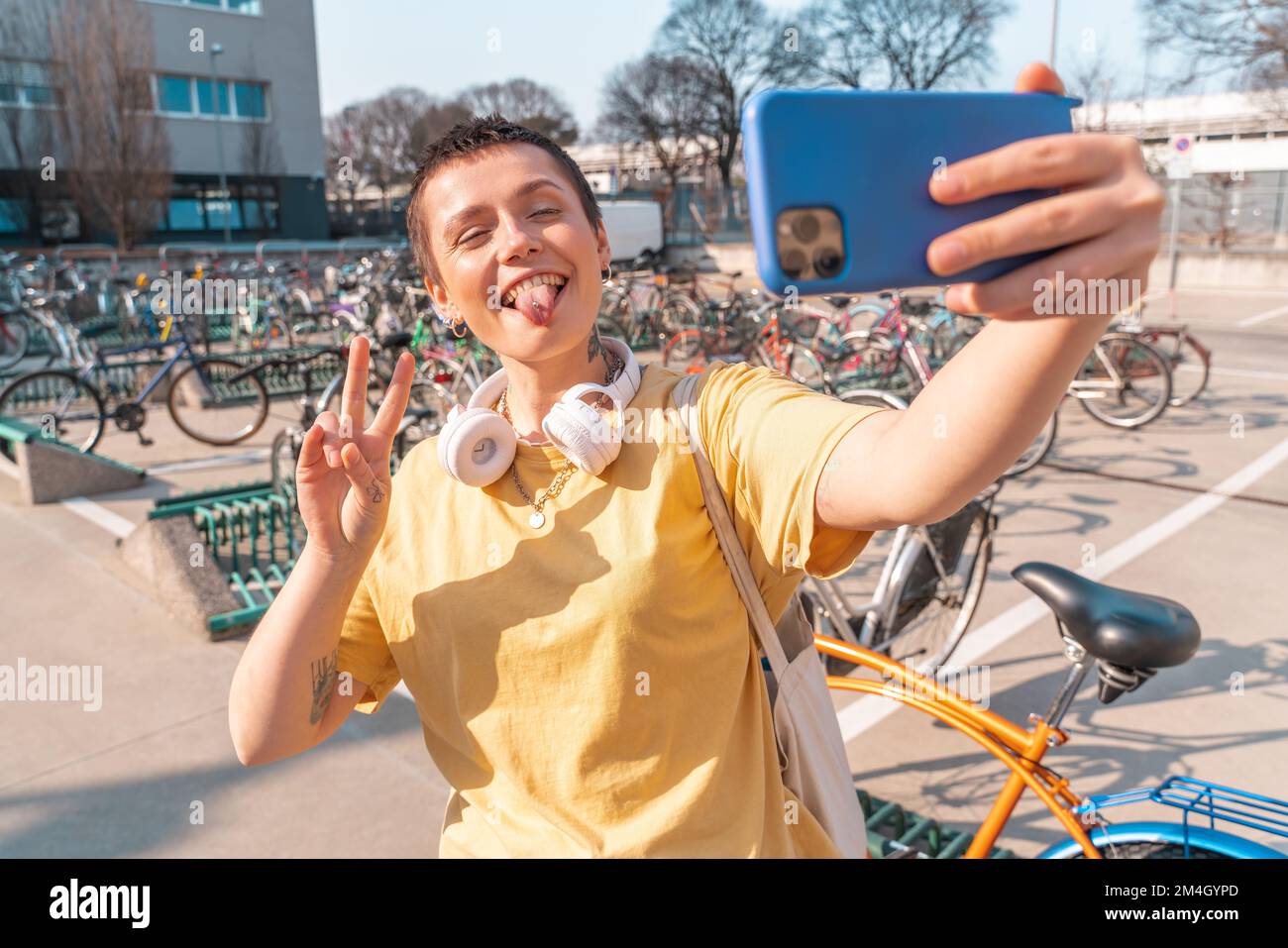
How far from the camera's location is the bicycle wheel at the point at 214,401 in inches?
337

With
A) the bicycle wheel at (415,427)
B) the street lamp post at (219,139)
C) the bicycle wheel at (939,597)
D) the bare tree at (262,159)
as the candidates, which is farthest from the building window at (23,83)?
the bicycle wheel at (939,597)

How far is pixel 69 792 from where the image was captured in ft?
10.8

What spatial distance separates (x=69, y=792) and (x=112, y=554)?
8.80 feet

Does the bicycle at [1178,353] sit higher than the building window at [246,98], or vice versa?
the building window at [246,98]

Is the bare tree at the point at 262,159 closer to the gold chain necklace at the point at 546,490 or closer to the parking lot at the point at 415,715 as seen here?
the parking lot at the point at 415,715

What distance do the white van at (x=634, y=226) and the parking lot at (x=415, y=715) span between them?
22244mm

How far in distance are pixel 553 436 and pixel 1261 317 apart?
60.3 feet

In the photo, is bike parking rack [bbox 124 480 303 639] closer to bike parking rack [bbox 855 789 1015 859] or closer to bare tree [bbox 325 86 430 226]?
bike parking rack [bbox 855 789 1015 859]

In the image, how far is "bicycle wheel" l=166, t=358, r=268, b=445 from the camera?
8.56 meters

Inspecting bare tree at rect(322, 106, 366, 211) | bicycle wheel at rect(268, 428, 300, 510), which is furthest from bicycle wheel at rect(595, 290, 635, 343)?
bare tree at rect(322, 106, 366, 211)
